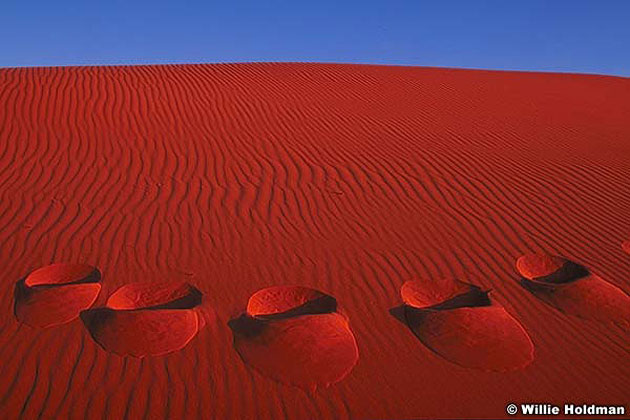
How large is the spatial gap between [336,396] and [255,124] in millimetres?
7586

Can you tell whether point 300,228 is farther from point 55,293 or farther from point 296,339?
point 55,293

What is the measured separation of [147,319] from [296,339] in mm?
1308

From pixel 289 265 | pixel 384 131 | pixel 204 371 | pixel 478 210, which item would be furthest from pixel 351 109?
pixel 204 371

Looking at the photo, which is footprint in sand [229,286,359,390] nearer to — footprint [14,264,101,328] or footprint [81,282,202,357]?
footprint [81,282,202,357]

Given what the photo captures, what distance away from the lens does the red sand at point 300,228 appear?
127 inches

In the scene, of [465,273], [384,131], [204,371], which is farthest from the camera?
[384,131]

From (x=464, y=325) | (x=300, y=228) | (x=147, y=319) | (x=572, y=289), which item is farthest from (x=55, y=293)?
(x=572, y=289)

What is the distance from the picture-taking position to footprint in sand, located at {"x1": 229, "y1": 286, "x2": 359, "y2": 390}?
3344 millimetres

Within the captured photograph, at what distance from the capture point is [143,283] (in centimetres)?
436

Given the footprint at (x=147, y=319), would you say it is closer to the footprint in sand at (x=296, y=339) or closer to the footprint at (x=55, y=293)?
the footprint at (x=55, y=293)

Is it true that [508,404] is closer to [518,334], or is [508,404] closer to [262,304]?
[518,334]

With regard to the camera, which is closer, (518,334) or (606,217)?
(518,334)

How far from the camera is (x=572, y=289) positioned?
4410 mm

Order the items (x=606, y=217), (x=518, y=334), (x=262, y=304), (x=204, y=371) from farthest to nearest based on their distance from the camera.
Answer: (x=606, y=217) < (x=262, y=304) < (x=518, y=334) < (x=204, y=371)
